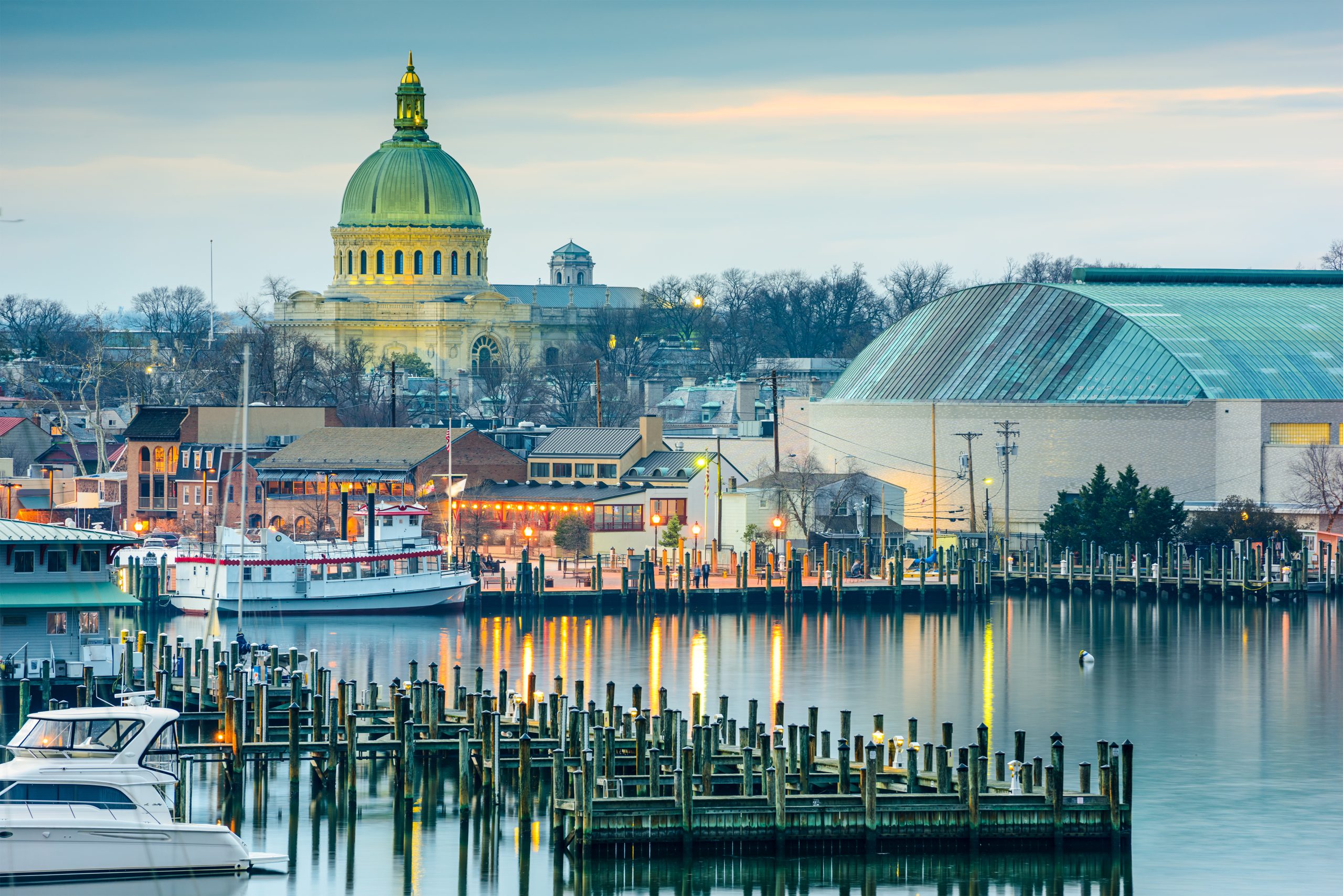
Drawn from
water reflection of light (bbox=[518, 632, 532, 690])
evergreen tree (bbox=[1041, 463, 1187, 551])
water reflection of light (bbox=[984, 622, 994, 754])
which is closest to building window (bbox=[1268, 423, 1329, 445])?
evergreen tree (bbox=[1041, 463, 1187, 551])

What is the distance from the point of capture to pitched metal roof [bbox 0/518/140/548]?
58250 millimetres

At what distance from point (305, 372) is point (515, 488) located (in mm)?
59836

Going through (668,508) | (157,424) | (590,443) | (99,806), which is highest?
(157,424)

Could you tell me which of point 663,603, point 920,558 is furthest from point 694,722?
point 920,558

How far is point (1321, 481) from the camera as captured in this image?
103250 millimetres

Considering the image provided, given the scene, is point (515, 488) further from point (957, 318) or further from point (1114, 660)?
point (1114, 660)

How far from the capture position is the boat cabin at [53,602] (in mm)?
57719

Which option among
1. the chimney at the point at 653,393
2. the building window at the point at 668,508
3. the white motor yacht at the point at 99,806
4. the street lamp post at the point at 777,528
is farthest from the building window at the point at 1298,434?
the white motor yacht at the point at 99,806

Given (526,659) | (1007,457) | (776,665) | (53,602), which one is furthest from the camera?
(1007,457)

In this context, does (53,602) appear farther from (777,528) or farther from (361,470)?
(361,470)

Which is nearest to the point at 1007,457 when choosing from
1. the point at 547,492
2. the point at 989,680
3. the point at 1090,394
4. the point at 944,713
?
the point at 1090,394

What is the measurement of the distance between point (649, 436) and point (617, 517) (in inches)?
Answer: 365

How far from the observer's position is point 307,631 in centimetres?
7944

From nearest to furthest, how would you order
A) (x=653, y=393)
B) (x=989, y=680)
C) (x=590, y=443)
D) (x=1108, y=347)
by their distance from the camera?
(x=989, y=680)
(x=590, y=443)
(x=1108, y=347)
(x=653, y=393)
